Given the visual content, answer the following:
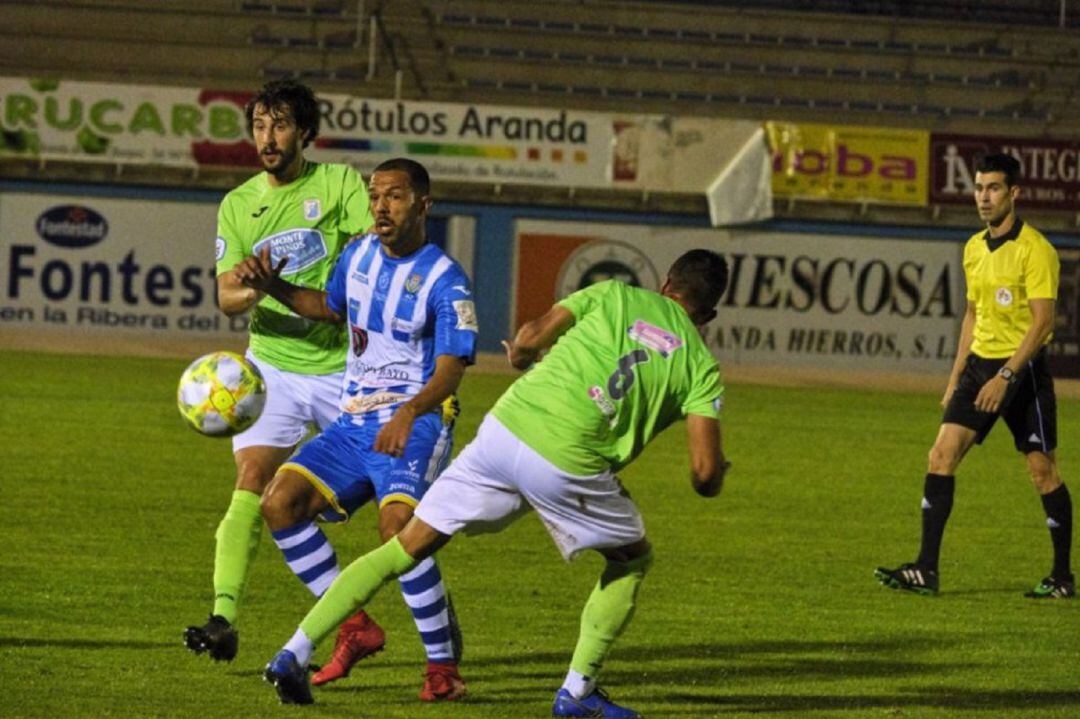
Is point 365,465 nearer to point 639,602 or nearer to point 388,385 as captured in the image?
point 388,385

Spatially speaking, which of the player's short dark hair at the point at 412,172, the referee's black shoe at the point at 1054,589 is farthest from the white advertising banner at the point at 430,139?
the player's short dark hair at the point at 412,172

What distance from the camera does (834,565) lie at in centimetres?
1073

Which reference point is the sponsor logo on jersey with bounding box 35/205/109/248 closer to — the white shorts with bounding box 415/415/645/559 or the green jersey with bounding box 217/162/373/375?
the green jersey with bounding box 217/162/373/375

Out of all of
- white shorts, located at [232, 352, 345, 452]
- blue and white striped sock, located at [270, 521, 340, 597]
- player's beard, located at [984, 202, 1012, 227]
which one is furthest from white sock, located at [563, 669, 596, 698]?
player's beard, located at [984, 202, 1012, 227]

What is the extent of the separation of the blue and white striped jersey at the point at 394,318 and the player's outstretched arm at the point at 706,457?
979 millimetres

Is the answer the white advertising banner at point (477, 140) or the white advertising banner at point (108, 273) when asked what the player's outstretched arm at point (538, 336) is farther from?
the white advertising banner at point (477, 140)

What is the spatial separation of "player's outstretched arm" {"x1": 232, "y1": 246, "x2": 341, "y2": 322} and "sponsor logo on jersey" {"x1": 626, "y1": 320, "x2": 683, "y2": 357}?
4.36ft

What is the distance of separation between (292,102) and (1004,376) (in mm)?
4177

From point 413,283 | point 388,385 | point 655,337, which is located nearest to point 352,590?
point 388,385

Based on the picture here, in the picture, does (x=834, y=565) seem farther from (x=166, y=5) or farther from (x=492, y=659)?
(x=166, y=5)

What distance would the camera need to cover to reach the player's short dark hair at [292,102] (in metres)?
7.18

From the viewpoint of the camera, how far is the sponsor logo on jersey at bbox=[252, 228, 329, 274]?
7.36 metres

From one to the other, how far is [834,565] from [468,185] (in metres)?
18.9

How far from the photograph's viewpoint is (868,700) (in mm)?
6965
